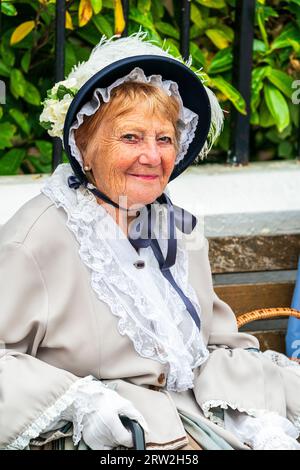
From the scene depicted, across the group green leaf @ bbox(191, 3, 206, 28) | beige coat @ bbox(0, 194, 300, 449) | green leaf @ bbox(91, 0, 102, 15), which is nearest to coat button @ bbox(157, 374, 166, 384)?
beige coat @ bbox(0, 194, 300, 449)

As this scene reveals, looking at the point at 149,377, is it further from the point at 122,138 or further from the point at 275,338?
the point at 275,338

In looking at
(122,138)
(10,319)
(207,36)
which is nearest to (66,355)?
(10,319)

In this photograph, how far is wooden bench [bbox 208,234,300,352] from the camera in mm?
3996

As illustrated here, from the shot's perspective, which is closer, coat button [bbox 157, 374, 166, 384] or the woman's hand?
the woman's hand

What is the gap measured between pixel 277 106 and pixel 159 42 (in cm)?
56

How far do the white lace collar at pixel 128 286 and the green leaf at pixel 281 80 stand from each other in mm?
1368

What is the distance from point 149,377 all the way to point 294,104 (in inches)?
68.5

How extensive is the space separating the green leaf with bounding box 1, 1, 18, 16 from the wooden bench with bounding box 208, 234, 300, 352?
3.46ft

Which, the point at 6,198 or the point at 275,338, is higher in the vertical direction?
the point at 6,198

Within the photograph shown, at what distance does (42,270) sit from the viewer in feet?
9.89

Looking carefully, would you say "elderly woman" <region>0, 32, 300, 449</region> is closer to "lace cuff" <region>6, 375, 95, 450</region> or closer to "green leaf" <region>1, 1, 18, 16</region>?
"lace cuff" <region>6, 375, 95, 450</region>

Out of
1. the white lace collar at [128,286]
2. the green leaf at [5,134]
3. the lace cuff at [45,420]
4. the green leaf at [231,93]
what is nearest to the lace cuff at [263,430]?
the white lace collar at [128,286]

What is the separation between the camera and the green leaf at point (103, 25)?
4082 mm

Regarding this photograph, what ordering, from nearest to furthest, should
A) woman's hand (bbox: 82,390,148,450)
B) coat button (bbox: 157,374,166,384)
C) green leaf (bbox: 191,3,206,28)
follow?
1. woman's hand (bbox: 82,390,148,450)
2. coat button (bbox: 157,374,166,384)
3. green leaf (bbox: 191,3,206,28)
